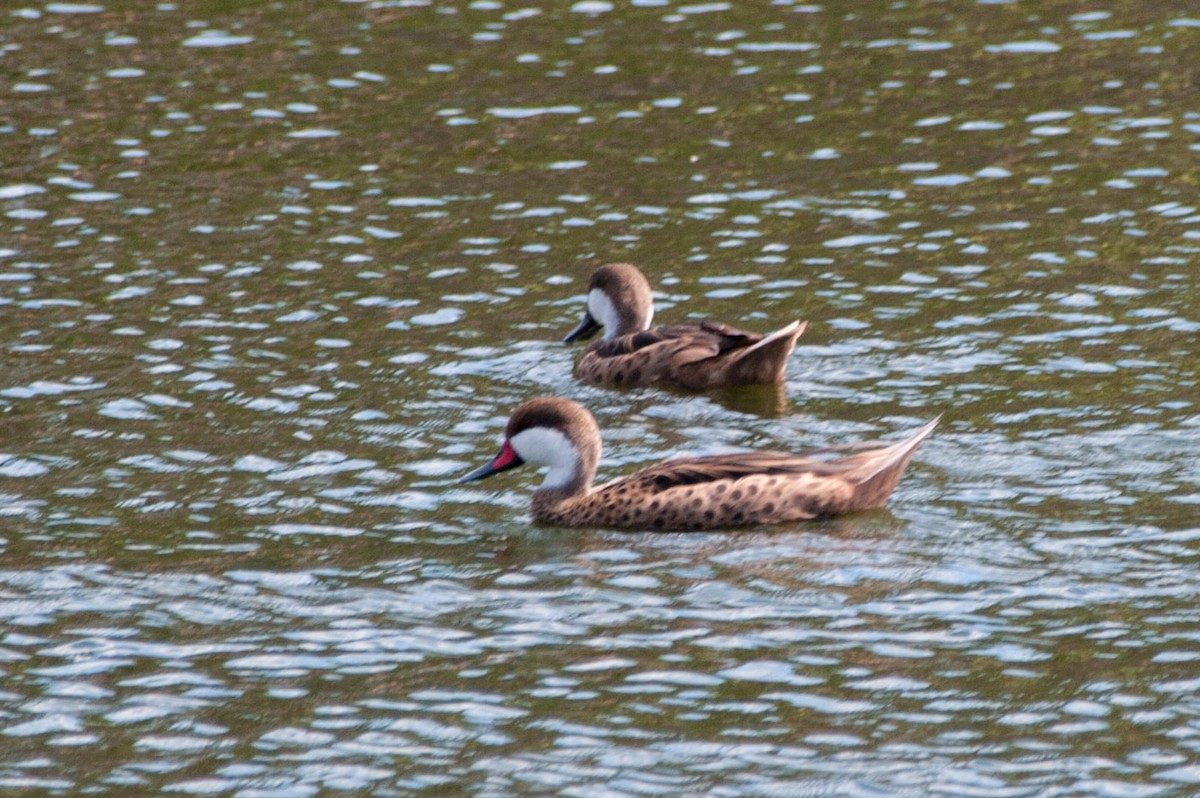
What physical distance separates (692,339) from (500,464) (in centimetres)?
248

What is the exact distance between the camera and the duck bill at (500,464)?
1151cm

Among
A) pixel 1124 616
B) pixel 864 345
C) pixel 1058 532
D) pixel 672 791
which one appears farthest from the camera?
pixel 864 345

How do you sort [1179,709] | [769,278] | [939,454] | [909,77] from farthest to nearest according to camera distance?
[909,77]
[769,278]
[939,454]
[1179,709]

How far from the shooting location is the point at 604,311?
1448 cm

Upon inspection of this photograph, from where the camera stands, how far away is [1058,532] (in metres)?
10.3

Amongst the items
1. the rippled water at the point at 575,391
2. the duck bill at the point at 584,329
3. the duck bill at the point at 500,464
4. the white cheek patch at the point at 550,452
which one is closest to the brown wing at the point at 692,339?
the rippled water at the point at 575,391

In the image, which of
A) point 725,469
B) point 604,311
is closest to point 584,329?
point 604,311

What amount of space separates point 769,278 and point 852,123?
3.87 metres

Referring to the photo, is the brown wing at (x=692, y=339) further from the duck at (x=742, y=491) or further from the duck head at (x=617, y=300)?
the duck at (x=742, y=491)

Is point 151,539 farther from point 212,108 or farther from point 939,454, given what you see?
point 212,108

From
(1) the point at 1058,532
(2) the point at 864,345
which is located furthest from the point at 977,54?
(1) the point at 1058,532

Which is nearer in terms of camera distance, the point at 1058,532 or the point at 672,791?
the point at 672,791

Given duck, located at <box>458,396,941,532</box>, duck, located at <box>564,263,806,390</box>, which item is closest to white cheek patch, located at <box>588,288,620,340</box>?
duck, located at <box>564,263,806,390</box>

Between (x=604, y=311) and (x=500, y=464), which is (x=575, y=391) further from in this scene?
(x=500, y=464)
